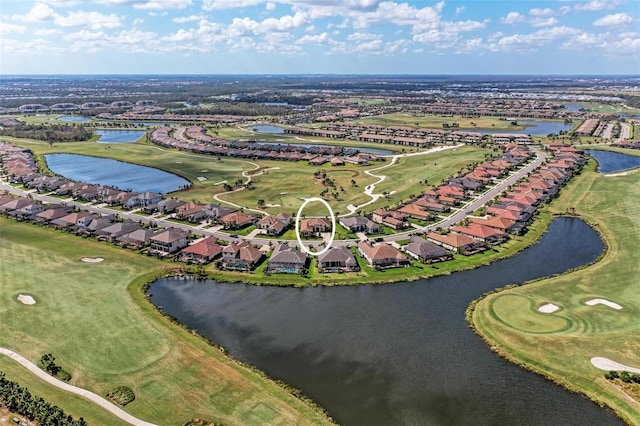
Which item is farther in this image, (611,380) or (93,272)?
(93,272)

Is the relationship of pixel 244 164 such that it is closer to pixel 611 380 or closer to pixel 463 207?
pixel 463 207

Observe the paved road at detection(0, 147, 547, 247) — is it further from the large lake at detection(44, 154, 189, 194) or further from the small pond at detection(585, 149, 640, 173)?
the small pond at detection(585, 149, 640, 173)

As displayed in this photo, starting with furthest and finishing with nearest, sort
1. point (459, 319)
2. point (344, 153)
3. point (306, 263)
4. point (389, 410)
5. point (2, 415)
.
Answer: point (344, 153) → point (306, 263) → point (459, 319) → point (389, 410) → point (2, 415)

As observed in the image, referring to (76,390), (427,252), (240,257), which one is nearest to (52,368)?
(76,390)

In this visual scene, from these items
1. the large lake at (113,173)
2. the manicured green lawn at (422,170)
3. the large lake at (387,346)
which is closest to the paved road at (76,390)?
the large lake at (387,346)

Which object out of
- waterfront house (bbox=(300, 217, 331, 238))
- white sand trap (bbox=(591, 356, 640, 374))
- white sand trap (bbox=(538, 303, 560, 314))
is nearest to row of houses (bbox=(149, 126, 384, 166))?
waterfront house (bbox=(300, 217, 331, 238))

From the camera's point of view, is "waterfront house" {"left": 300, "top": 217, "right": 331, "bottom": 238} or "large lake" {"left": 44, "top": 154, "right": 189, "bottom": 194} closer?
"waterfront house" {"left": 300, "top": 217, "right": 331, "bottom": 238}

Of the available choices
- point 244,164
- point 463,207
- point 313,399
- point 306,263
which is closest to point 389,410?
point 313,399
